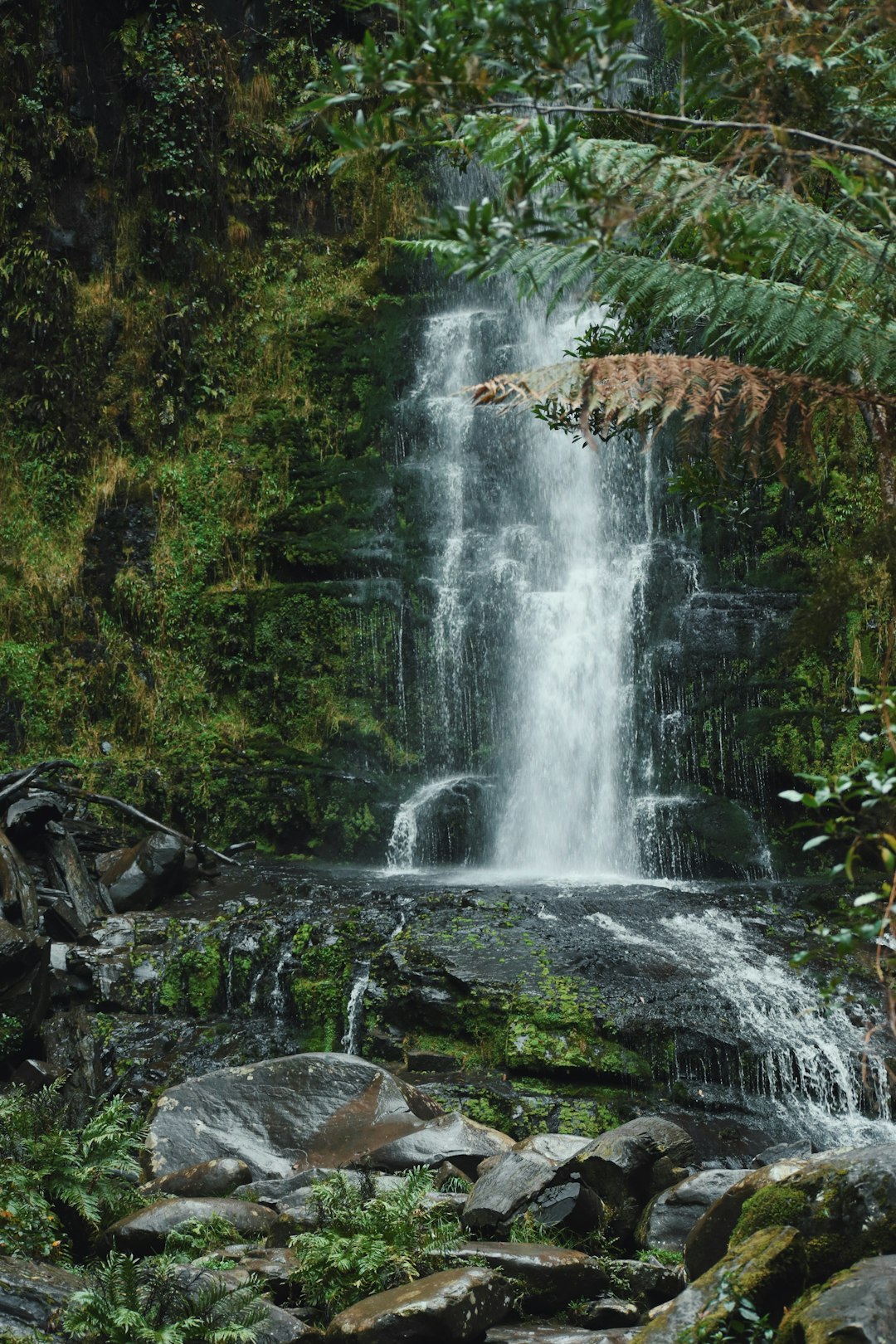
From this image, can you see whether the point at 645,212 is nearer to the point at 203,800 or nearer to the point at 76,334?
the point at 203,800

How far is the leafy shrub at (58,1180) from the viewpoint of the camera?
468 cm

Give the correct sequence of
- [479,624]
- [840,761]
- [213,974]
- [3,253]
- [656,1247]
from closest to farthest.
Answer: [656,1247], [213,974], [840,761], [479,624], [3,253]

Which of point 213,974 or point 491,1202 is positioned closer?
point 491,1202

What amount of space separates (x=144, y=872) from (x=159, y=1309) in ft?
21.2

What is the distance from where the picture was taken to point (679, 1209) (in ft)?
16.0

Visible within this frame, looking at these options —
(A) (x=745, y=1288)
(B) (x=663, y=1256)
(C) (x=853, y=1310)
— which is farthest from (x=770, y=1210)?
(B) (x=663, y=1256)

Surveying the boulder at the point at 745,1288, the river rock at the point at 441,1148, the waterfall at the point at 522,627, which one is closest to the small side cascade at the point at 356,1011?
the river rock at the point at 441,1148

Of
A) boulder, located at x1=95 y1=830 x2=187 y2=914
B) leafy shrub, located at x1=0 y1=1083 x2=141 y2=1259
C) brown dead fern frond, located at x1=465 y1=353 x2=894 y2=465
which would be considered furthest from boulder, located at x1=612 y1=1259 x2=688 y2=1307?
boulder, located at x1=95 y1=830 x2=187 y2=914

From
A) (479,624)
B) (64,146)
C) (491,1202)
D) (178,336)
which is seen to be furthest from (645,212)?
(64,146)

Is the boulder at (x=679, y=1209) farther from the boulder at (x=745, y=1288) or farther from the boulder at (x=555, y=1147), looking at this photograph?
the boulder at (x=745, y=1288)

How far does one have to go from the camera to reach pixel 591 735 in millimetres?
12500

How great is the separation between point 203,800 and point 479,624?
153 inches

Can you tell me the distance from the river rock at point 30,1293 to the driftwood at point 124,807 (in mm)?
6313

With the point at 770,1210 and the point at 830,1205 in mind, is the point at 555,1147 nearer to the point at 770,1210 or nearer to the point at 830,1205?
the point at 770,1210
